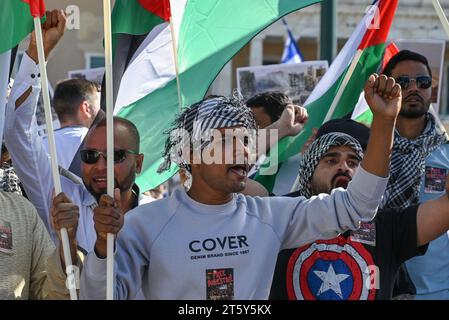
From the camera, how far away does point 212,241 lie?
14.0 ft

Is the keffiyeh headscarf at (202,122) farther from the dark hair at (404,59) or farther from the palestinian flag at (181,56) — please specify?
the dark hair at (404,59)

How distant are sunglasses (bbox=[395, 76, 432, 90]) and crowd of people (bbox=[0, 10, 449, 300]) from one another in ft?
1.46

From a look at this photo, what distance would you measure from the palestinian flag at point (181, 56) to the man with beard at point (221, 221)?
4.08ft

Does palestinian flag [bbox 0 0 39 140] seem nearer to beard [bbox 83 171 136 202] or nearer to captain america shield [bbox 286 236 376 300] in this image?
beard [bbox 83 171 136 202]

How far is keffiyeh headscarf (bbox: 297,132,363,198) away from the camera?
16.3 feet

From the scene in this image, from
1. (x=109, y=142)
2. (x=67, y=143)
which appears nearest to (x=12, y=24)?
(x=109, y=142)

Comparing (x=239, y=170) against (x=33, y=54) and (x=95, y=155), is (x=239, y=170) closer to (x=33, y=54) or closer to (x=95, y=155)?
(x=95, y=155)

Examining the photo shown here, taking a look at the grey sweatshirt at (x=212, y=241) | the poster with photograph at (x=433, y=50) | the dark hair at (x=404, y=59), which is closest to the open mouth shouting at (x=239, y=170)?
the grey sweatshirt at (x=212, y=241)

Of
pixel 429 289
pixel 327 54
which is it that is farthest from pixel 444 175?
pixel 327 54

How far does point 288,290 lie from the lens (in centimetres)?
473

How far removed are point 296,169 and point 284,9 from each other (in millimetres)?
848

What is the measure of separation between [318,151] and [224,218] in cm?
78

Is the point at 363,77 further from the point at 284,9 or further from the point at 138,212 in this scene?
the point at 138,212

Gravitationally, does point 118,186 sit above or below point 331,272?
above
